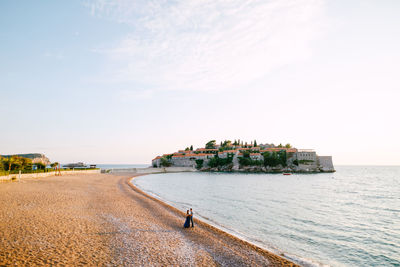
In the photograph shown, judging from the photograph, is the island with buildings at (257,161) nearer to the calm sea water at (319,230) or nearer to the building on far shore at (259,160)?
the building on far shore at (259,160)

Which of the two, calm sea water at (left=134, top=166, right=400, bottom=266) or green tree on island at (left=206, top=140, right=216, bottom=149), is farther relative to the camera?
green tree on island at (left=206, top=140, right=216, bottom=149)

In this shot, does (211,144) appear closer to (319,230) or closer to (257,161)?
(257,161)

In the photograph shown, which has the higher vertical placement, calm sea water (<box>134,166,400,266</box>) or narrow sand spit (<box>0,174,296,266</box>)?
narrow sand spit (<box>0,174,296,266</box>)

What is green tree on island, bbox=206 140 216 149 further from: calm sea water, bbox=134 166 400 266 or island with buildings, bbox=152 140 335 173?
calm sea water, bbox=134 166 400 266

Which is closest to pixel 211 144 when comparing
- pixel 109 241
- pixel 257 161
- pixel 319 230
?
pixel 257 161

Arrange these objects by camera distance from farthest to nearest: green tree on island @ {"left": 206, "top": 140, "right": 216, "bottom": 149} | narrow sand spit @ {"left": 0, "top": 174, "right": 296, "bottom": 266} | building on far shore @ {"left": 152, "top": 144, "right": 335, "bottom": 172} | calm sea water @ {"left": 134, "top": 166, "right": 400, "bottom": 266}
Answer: green tree on island @ {"left": 206, "top": 140, "right": 216, "bottom": 149}, building on far shore @ {"left": 152, "top": 144, "right": 335, "bottom": 172}, calm sea water @ {"left": 134, "top": 166, "right": 400, "bottom": 266}, narrow sand spit @ {"left": 0, "top": 174, "right": 296, "bottom": 266}

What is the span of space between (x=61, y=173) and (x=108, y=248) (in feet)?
199

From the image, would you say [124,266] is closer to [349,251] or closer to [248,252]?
[248,252]

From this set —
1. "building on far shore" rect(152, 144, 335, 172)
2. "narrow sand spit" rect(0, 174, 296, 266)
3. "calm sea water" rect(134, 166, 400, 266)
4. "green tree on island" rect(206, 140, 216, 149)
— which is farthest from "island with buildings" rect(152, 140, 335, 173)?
"narrow sand spit" rect(0, 174, 296, 266)

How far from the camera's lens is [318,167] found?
416ft

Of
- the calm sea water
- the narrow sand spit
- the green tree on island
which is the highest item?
the green tree on island

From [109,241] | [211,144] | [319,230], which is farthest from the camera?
[211,144]

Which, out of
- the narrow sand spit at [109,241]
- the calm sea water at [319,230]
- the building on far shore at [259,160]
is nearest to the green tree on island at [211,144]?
the building on far shore at [259,160]

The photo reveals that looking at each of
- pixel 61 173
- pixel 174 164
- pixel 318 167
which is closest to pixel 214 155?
pixel 174 164
